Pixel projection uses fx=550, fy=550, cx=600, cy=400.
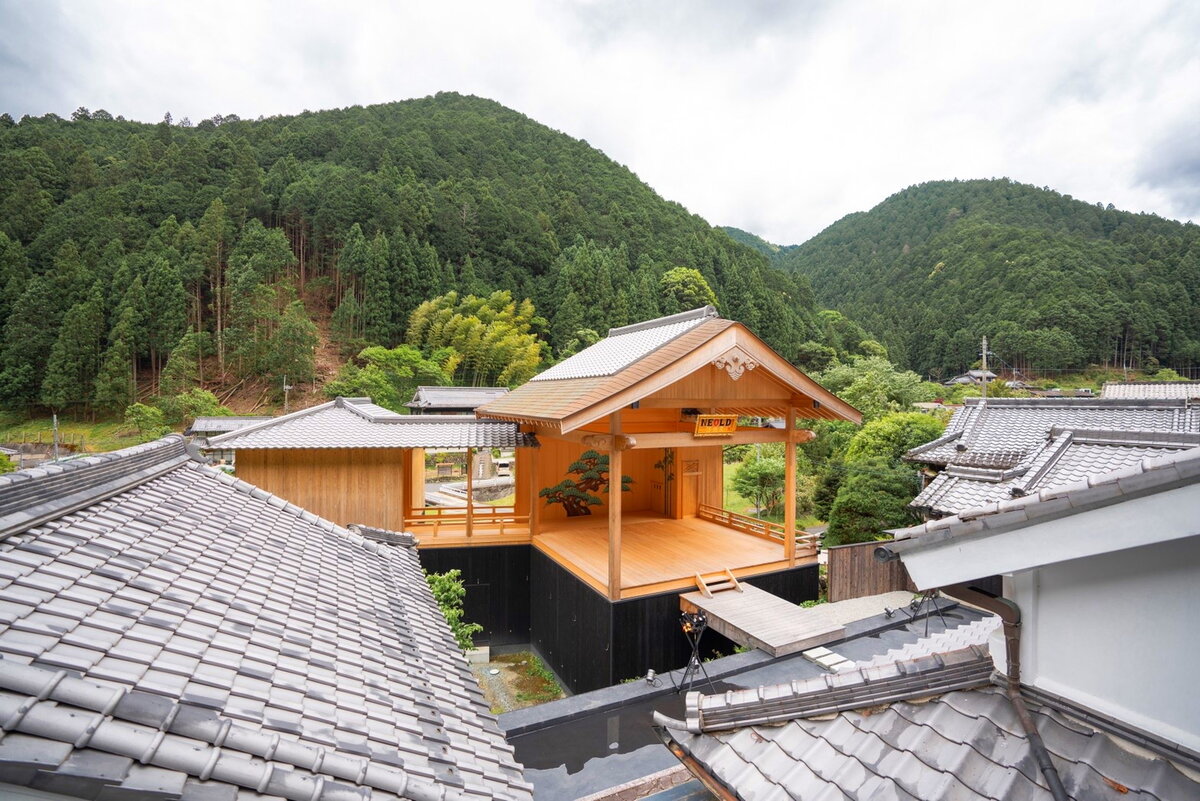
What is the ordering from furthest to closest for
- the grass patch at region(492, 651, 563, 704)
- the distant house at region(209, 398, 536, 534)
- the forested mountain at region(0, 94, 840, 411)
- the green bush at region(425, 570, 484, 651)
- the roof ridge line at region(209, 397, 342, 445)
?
the forested mountain at region(0, 94, 840, 411) → the distant house at region(209, 398, 536, 534) → the roof ridge line at region(209, 397, 342, 445) → the grass patch at region(492, 651, 563, 704) → the green bush at region(425, 570, 484, 651)

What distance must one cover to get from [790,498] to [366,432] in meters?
6.98

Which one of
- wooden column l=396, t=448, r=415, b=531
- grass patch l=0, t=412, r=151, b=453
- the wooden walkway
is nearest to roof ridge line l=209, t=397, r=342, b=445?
wooden column l=396, t=448, r=415, b=531

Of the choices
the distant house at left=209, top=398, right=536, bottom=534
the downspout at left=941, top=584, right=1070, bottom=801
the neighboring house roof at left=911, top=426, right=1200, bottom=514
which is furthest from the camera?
the distant house at left=209, top=398, right=536, bottom=534

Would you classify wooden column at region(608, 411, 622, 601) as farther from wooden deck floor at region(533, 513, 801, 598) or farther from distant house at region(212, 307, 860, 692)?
wooden deck floor at region(533, 513, 801, 598)

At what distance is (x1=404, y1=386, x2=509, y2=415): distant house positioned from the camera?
24016 millimetres

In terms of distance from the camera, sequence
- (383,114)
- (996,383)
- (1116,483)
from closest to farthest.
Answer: (1116,483)
(996,383)
(383,114)

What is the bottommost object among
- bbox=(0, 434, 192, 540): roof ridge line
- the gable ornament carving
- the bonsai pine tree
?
the bonsai pine tree

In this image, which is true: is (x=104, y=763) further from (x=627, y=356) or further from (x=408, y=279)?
(x=408, y=279)

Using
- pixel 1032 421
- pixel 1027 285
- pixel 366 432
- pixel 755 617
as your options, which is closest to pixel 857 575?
pixel 755 617

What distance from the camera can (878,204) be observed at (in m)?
80.7

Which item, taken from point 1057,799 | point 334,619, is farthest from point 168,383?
point 1057,799

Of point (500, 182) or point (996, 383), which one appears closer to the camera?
point (996, 383)

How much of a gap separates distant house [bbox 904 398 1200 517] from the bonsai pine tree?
5.54 meters

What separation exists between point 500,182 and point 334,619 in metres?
52.2
